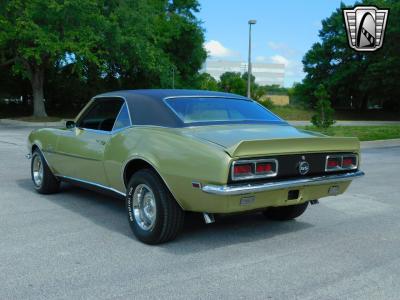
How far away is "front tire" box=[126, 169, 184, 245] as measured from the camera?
4633 mm

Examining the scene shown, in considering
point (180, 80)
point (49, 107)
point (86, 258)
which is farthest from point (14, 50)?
point (86, 258)

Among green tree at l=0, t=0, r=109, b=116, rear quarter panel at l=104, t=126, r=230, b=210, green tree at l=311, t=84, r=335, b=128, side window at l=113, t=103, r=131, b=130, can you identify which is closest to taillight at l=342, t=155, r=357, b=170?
rear quarter panel at l=104, t=126, r=230, b=210

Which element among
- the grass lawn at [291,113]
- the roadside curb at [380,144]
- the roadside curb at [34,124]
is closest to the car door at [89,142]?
the roadside curb at [380,144]

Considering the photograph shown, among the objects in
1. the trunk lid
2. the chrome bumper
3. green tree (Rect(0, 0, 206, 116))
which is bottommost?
the chrome bumper

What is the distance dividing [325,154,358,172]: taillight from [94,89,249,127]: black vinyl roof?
151 centimetres

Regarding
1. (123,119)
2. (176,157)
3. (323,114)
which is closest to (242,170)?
(176,157)

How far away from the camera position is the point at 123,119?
555 centimetres

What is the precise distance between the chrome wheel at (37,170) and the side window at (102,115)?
1.19 meters

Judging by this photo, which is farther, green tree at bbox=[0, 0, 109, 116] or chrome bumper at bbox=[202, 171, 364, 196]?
green tree at bbox=[0, 0, 109, 116]

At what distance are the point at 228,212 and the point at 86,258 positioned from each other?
1.31m

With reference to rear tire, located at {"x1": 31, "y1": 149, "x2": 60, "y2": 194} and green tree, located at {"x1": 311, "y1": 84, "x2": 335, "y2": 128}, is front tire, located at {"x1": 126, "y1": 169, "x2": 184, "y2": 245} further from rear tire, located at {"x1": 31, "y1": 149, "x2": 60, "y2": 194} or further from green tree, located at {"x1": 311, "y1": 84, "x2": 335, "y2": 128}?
green tree, located at {"x1": 311, "y1": 84, "x2": 335, "y2": 128}

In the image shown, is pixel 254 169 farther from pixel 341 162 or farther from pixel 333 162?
pixel 341 162

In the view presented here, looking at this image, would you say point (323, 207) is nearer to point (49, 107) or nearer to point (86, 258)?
point (86, 258)

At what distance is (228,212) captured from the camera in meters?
4.36
